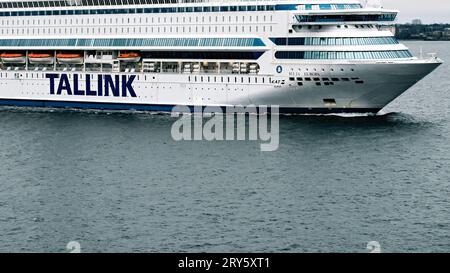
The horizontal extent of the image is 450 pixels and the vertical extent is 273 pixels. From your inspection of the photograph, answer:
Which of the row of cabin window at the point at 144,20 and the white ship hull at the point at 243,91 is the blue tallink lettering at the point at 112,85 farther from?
the row of cabin window at the point at 144,20

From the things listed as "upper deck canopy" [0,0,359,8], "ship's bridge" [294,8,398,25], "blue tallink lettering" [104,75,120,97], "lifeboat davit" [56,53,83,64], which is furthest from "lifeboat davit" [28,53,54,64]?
"ship's bridge" [294,8,398,25]

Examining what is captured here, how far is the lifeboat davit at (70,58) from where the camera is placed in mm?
85106

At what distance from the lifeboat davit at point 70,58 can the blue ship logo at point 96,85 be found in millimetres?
1545

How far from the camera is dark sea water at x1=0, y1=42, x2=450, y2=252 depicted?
3859 centimetres

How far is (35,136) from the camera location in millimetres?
68062

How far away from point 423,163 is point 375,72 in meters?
16.2

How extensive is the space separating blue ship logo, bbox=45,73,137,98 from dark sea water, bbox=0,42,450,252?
28.6 ft

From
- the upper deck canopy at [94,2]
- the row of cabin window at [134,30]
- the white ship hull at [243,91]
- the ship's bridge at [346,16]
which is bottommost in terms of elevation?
the white ship hull at [243,91]

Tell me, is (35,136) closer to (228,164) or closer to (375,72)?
(228,164)

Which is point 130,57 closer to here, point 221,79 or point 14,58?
point 221,79

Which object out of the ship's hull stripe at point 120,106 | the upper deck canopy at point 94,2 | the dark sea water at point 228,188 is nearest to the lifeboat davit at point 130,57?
the ship's hull stripe at point 120,106

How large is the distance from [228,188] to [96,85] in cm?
3908

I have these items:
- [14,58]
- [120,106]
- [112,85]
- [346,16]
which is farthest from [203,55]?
[14,58]
